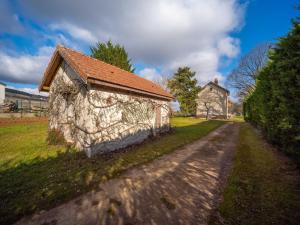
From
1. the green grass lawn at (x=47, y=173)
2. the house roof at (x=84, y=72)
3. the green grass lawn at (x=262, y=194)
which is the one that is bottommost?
the green grass lawn at (x=47, y=173)

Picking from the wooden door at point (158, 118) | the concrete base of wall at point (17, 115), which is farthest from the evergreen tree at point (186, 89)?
the concrete base of wall at point (17, 115)

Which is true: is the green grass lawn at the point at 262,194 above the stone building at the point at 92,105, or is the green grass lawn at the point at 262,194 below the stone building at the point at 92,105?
below

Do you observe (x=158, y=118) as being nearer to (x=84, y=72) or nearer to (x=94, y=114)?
(x=94, y=114)

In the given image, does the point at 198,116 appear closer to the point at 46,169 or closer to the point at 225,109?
the point at 225,109

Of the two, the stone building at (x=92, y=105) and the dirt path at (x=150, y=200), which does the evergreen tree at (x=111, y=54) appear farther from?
the dirt path at (x=150, y=200)

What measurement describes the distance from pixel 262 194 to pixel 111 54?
98.4 feet

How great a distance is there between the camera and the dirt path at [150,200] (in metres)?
3.08

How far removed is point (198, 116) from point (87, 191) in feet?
119

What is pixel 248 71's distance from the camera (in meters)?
32.6

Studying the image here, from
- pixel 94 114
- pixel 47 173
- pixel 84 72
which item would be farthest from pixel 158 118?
pixel 47 173

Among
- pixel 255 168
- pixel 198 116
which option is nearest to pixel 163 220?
pixel 255 168

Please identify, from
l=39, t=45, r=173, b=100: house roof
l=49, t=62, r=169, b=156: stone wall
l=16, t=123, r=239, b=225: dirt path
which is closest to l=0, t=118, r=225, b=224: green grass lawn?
l=16, t=123, r=239, b=225: dirt path

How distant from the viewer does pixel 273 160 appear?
6.42m

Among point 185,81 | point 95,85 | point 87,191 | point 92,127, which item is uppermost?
point 185,81
